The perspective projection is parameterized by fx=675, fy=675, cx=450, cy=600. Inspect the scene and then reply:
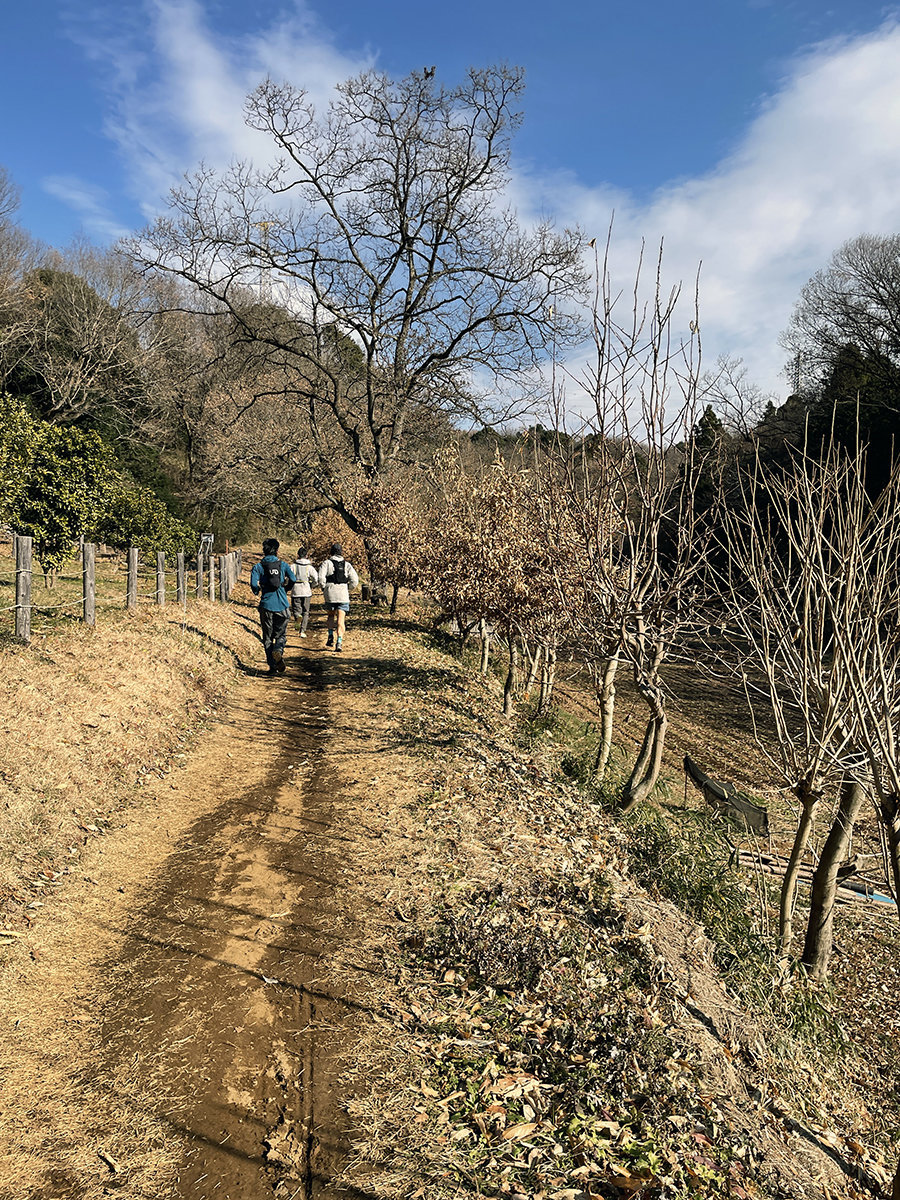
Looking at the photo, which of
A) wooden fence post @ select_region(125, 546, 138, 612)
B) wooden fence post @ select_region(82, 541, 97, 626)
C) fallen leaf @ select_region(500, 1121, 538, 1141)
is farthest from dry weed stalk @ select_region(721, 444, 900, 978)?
wooden fence post @ select_region(125, 546, 138, 612)

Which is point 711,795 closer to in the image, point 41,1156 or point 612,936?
point 612,936

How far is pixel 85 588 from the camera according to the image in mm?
10172

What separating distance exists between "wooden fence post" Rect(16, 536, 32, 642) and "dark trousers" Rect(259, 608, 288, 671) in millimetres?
4013

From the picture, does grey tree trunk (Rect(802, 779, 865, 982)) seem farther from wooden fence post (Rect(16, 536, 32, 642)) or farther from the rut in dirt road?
wooden fence post (Rect(16, 536, 32, 642))

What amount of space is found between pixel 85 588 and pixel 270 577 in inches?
112

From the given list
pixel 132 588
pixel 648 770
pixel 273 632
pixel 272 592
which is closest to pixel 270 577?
pixel 272 592

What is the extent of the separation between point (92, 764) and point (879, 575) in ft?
24.2

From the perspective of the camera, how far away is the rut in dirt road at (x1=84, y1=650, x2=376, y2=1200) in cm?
326

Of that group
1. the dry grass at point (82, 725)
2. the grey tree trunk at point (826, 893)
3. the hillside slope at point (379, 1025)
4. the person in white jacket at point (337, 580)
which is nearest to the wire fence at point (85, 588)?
the dry grass at point (82, 725)

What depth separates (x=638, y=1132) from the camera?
12.0ft

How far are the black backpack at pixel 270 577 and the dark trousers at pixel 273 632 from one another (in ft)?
1.58

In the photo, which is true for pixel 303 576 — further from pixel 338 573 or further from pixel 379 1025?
pixel 379 1025

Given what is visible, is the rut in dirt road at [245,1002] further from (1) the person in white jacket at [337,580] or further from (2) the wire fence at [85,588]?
(1) the person in white jacket at [337,580]

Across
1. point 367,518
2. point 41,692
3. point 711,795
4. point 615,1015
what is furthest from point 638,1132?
point 367,518
